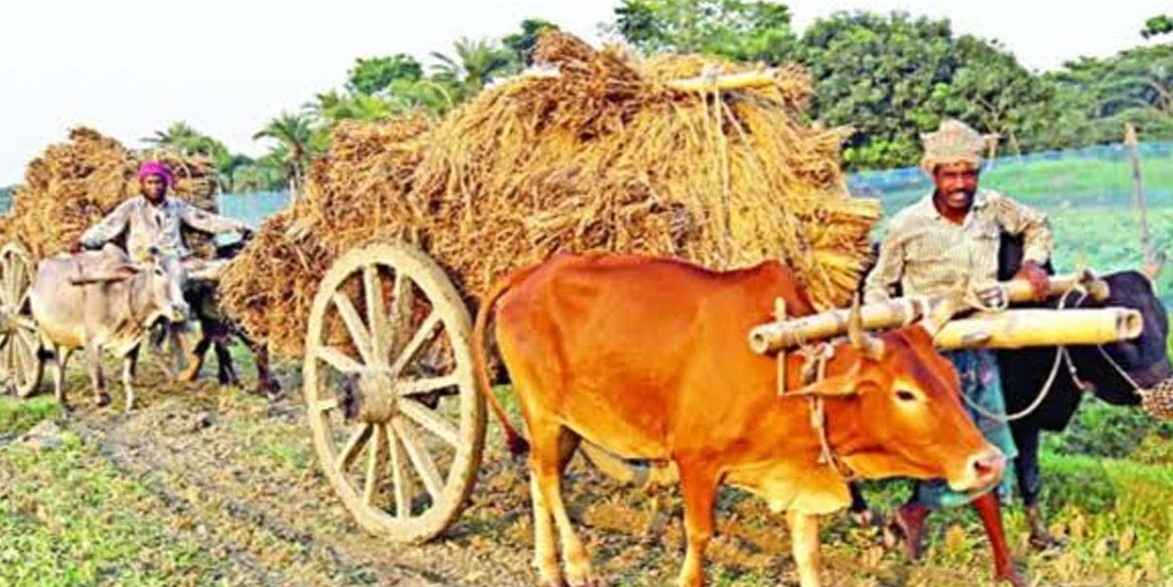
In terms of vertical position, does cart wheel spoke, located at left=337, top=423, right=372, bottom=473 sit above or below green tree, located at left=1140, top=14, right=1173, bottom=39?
below

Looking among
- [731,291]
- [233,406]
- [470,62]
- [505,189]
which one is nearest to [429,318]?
[505,189]

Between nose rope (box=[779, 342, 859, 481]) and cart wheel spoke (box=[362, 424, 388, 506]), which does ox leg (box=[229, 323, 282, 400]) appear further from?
nose rope (box=[779, 342, 859, 481])

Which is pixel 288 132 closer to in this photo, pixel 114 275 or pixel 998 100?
pixel 998 100

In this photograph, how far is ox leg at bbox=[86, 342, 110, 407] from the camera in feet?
36.1

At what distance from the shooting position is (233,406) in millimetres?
10359

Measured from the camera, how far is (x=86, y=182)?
39.1ft

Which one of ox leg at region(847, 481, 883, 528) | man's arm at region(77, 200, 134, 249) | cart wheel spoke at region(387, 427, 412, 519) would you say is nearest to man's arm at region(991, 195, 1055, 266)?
ox leg at region(847, 481, 883, 528)

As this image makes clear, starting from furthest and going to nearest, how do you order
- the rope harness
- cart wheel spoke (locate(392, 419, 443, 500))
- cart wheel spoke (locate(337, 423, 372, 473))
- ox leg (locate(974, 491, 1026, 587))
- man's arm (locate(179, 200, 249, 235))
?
1. man's arm (locate(179, 200, 249, 235))
2. cart wheel spoke (locate(337, 423, 372, 473))
3. cart wheel spoke (locate(392, 419, 443, 500))
4. ox leg (locate(974, 491, 1026, 587))
5. the rope harness

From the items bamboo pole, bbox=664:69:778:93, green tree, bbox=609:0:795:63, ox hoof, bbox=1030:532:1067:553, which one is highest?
green tree, bbox=609:0:795:63

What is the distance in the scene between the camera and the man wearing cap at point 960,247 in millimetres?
5246

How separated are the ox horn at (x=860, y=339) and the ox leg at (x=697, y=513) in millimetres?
782

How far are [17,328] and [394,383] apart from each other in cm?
760

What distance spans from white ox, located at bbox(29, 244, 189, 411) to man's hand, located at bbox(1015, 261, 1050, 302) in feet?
21.6

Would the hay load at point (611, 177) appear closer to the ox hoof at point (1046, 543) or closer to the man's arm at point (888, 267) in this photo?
the man's arm at point (888, 267)
